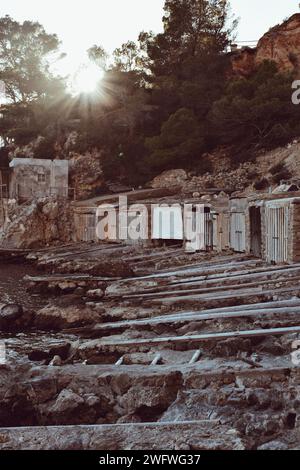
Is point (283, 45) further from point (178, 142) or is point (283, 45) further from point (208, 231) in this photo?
point (208, 231)

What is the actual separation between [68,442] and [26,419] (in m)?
1.56

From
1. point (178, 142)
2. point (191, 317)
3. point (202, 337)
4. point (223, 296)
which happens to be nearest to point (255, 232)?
point (223, 296)

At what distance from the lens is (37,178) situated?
46000 mm

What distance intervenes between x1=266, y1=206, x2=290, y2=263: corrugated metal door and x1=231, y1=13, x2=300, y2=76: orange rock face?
32544mm

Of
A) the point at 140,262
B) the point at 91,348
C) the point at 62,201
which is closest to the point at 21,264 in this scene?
the point at 62,201

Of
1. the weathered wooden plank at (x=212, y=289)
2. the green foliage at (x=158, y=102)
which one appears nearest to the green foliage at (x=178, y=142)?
the green foliage at (x=158, y=102)

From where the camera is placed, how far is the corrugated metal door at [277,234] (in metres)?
16.8

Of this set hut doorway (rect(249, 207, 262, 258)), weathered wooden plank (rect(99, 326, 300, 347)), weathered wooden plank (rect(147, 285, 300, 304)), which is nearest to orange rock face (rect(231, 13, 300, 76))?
hut doorway (rect(249, 207, 262, 258))

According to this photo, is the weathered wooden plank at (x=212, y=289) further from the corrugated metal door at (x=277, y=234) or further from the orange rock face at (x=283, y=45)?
the orange rock face at (x=283, y=45)

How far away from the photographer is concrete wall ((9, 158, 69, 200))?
45562mm

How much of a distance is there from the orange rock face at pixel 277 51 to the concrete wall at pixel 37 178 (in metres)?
22.3

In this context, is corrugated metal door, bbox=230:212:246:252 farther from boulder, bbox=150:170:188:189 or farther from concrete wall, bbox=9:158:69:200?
concrete wall, bbox=9:158:69:200

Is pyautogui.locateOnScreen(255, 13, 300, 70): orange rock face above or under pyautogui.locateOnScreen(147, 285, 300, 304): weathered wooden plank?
above

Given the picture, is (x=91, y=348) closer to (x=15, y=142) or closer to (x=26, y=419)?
(x=26, y=419)
